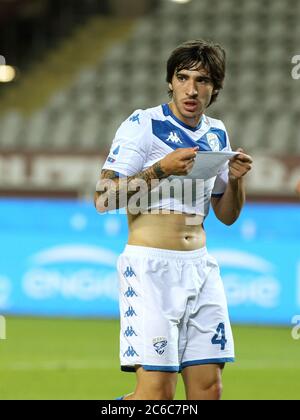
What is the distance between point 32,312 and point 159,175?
7976 millimetres

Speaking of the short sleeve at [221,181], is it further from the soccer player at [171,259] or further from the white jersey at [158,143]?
the soccer player at [171,259]

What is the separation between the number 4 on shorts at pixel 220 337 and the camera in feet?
16.9

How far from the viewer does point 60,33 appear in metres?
21.6

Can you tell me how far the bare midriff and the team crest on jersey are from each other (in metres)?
0.37

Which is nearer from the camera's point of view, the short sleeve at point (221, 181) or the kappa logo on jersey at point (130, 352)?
the kappa logo on jersey at point (130, 352)

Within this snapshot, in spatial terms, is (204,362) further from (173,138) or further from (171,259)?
(173,138)

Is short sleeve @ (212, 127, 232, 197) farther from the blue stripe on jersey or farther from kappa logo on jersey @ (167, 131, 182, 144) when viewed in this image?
kappa logo on jersey @ (167, 131, 182, 144)

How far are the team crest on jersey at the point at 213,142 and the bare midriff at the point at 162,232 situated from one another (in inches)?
14.7

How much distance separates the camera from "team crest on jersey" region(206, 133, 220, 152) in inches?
210

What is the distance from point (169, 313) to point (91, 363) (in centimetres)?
444

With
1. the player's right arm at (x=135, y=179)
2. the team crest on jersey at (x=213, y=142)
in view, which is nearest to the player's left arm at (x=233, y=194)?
the team crest on jersey at (x=213, y=142)

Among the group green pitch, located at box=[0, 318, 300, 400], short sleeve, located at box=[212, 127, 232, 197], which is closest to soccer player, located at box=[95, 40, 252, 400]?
short sleeve, located at box=[212, 127, 232, 197]

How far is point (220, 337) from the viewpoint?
5156 mm
